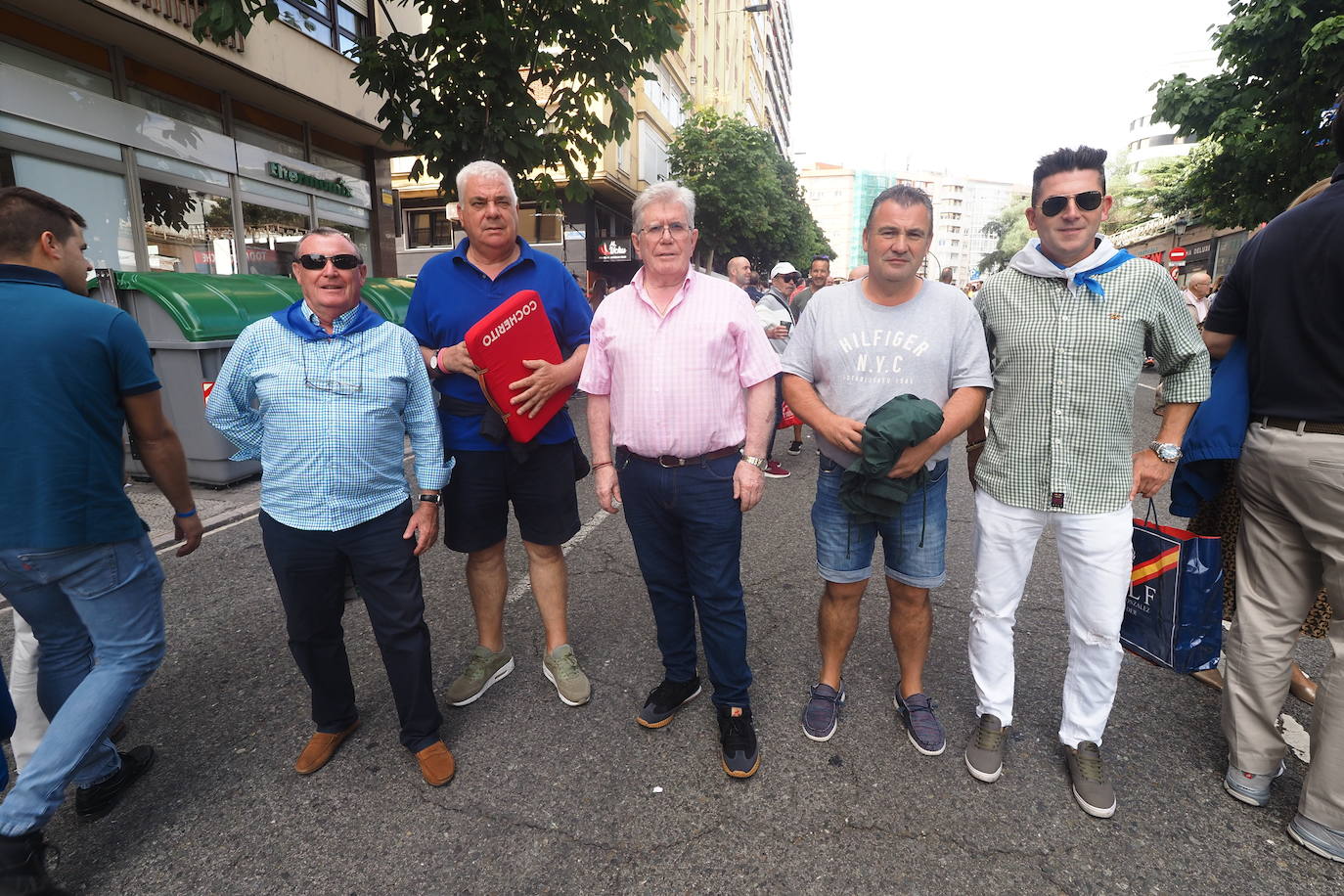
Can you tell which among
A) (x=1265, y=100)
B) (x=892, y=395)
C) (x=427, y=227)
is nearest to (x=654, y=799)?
(x=892, y=395)

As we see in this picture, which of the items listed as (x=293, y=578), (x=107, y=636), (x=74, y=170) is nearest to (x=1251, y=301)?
(x=293, y=578)

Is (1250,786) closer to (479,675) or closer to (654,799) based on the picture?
(654,799)

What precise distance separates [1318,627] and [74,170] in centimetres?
1224

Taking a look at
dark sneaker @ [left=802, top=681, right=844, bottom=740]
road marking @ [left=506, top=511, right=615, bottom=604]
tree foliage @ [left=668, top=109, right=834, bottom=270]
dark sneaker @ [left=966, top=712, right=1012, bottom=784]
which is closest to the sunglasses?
road marking @ [left=506, top=511, right=615, bottom=604]

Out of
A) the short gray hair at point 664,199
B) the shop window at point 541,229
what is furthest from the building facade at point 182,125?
the shop window at point 541,229

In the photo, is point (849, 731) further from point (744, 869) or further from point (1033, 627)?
point (1033, 627)

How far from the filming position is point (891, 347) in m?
2.47

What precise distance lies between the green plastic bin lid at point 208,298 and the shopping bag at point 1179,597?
5002 mm

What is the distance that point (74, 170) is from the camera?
8.83 meters

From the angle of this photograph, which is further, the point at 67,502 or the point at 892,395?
the point at 892,395

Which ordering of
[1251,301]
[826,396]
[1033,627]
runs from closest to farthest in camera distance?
1. [1251,301]
2. [826,396]
3. [1033,627]

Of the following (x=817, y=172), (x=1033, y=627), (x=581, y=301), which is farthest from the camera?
(x=817, y=172)

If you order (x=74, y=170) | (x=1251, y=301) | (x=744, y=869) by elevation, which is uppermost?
(x=74, y=170)

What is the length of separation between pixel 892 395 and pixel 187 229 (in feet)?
38.4
